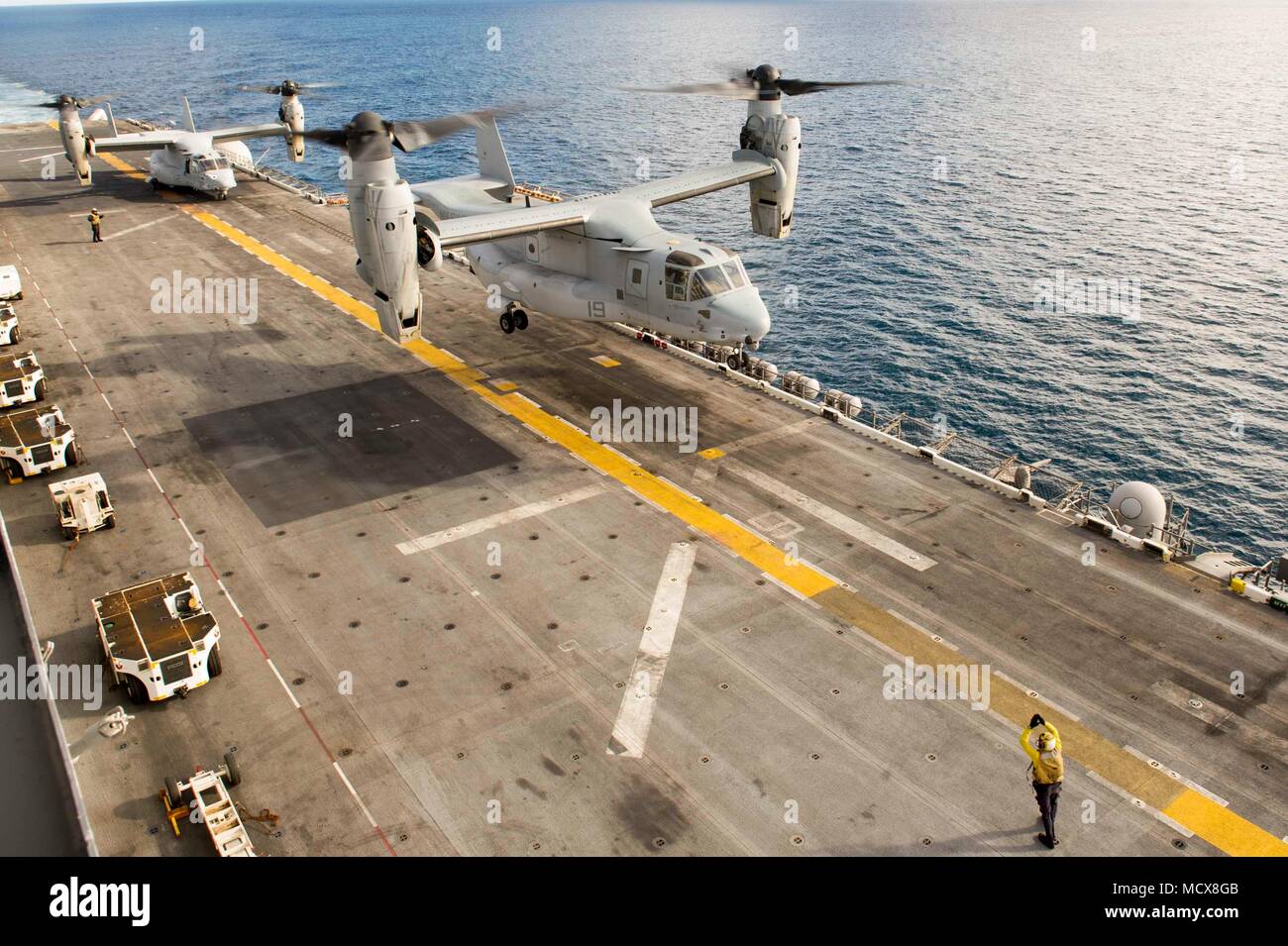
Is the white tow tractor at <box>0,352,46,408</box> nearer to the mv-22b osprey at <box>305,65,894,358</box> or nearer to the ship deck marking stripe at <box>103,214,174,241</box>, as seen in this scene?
the mv-22b osprey at <box>305,65,894,358</box>

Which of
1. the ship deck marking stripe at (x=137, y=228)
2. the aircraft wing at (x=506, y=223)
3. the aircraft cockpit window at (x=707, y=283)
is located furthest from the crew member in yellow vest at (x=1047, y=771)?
the ship deck marking stripe at (x=137, y=228)

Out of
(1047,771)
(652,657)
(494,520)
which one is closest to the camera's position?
(1047,771)

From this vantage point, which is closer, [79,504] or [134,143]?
[79,504]

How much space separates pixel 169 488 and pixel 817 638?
18394 millimetres

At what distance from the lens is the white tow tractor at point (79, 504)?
23641 millimetres

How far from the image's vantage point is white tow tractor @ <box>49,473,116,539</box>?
2364cm

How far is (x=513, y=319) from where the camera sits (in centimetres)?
3691

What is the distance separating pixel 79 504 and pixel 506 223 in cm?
1507

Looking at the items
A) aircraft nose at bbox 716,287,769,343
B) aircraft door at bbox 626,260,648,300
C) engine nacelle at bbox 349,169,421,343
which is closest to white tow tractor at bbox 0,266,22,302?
engine nacelle at bbox 349,169,421,343

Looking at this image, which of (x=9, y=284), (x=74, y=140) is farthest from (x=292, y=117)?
(x=9, y=284)

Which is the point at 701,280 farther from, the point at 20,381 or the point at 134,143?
the point at 134,143

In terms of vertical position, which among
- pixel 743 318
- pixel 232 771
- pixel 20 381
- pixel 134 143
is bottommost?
pixel 232 771

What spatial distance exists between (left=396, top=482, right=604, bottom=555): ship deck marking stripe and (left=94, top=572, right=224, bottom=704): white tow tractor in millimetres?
5392
